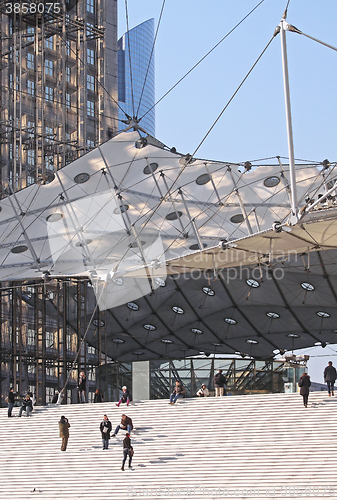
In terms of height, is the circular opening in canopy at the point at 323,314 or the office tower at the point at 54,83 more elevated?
the office tower at the point at 54,83

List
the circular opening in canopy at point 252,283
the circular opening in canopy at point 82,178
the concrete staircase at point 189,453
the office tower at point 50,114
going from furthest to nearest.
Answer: the office tower at point 50,114
the circular opening in canopy at point 252,283
the circular opening in canopy at point 82,178
the concrete staircase at point 189,453

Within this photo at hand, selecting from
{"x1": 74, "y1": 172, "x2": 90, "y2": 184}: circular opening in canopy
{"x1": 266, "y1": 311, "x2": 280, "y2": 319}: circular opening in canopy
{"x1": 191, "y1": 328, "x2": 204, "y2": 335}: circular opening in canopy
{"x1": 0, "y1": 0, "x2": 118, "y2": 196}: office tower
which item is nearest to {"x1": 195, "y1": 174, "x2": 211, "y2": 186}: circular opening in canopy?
{"x1": 74, "y1": 172, "x2": 90, "y2": 184}: circular opening in canopy

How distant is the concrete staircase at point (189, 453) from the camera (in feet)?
56.3

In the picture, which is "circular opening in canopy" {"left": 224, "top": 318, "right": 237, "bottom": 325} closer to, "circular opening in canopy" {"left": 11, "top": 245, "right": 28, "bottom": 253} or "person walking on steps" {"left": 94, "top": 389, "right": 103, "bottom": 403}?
"circular opening in canopy" {"left": 11, "top": 245, "right": 28, "bottom": 253}

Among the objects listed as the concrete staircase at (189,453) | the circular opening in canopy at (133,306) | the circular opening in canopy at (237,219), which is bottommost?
the concrete staircase at (189,453)

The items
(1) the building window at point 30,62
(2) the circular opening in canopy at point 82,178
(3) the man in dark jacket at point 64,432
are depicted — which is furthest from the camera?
(1) the building window at point 30,62

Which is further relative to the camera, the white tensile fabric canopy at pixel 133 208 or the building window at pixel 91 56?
the building window at pixel 91 56

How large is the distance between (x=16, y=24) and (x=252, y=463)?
4244cm

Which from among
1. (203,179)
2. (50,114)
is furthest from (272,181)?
(50,114)

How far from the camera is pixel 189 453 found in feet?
63.9

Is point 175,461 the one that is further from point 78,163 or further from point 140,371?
point 78,163

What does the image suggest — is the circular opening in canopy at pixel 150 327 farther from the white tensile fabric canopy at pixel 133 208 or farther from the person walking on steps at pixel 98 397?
the person walking on steps at pixel 98 397

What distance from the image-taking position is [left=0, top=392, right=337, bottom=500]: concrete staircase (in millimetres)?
Answer: 17172

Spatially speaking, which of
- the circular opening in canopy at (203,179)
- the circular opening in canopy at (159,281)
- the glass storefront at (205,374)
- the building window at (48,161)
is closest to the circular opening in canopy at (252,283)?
the circular opening in canopy at (159,281)
